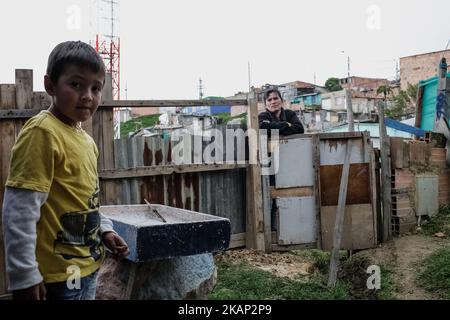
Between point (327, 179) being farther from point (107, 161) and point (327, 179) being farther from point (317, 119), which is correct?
point (317, 119)

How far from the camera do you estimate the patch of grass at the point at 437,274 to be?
4715mm

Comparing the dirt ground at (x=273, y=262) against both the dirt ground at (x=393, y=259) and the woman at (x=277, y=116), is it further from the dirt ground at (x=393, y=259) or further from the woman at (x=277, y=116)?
the woman at (x=277, y=116)

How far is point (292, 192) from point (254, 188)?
0.62 metres

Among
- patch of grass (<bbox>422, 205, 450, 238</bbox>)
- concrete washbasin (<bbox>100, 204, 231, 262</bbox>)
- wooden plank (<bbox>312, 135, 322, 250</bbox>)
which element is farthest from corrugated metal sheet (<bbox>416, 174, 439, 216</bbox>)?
concrete washbasin (<bbox>100, 204, 231, 262</bbox>)

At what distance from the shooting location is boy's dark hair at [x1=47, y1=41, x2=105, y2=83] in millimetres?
1918

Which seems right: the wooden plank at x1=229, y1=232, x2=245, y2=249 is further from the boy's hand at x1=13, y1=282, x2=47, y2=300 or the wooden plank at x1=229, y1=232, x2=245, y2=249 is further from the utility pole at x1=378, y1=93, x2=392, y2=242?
the boy's hand at x1=13, y1=282, x2=47, y2=300

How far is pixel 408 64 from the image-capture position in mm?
40219

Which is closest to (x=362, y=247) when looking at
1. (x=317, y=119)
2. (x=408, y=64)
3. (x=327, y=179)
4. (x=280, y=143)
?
(x=327, y=179)

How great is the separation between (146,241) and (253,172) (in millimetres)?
3210

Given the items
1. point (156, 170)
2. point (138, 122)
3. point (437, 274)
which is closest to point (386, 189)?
point (437, 274)

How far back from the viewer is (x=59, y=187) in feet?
6.14

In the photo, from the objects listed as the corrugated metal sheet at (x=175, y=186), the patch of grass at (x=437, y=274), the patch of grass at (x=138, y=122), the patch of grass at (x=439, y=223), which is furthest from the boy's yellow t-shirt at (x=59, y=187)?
the patch of grass at (x=138, y=122)

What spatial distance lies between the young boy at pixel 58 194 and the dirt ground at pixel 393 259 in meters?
3.60

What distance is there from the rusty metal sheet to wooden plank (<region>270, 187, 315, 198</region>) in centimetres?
18
